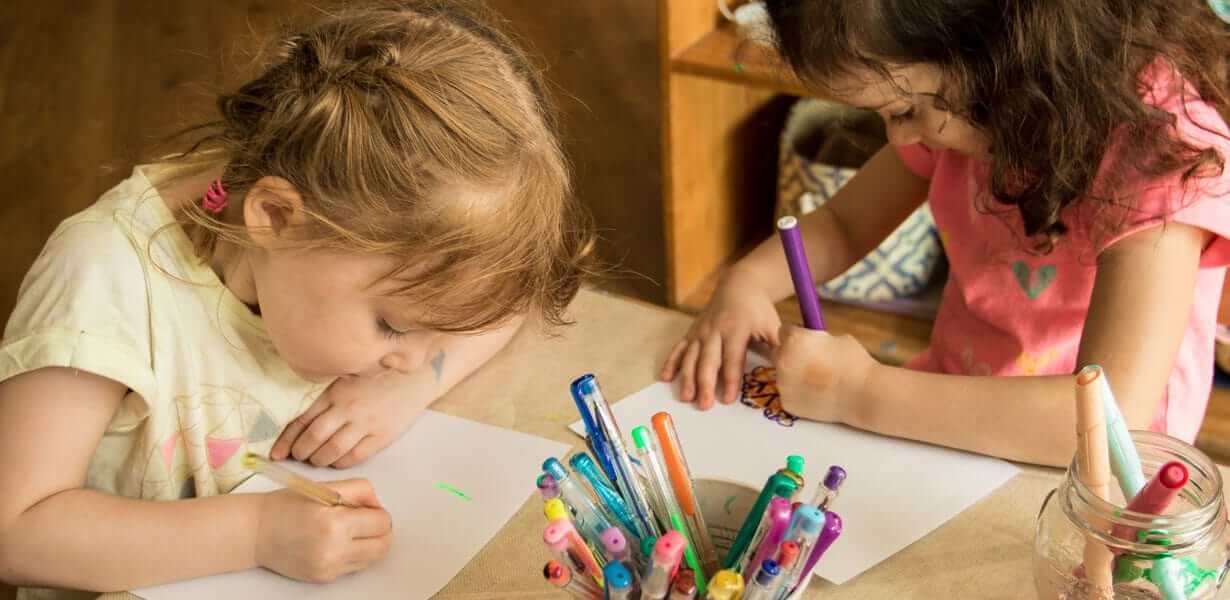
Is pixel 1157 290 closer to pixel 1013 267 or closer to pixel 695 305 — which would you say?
pixel 1013 267

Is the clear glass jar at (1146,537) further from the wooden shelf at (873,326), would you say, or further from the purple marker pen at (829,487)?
the wooden shelf at (873,326)

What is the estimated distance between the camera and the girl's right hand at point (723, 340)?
36.3 inches

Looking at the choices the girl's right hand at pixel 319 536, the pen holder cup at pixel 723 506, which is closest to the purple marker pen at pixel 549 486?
the pen holder cup at pixel 723 506

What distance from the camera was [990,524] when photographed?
0.78 m

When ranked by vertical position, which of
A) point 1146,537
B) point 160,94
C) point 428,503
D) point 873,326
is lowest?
point 873,326

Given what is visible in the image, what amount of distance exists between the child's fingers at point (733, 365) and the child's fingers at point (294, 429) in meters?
0.29

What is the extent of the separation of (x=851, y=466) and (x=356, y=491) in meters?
0.32

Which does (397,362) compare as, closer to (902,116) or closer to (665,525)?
(665,525)

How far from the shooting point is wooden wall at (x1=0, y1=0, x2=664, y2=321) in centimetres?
231

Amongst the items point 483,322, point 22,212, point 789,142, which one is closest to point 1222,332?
point 789,142

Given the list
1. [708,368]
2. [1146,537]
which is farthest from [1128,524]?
[708,368]

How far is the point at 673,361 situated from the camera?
0.95 meters

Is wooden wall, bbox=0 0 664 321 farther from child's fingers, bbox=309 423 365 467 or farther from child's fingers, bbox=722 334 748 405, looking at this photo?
child's fingers, bbox=309 423 365 467

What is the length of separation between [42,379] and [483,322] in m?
0.28
